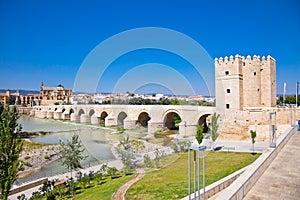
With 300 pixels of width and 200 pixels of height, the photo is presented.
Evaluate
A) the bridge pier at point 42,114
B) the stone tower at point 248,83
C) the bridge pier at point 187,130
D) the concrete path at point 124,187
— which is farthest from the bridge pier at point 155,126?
the bridge pier at point 42,114

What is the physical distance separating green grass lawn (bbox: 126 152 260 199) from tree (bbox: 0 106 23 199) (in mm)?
2377

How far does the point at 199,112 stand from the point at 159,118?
3954 millimetres

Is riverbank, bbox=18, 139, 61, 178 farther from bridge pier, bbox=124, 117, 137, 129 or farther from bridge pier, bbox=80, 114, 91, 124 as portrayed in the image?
bridge pier, bbox=80, 114, 91, 124

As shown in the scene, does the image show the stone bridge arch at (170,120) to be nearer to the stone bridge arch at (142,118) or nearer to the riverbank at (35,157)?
the stone bridge arch at (142,118)

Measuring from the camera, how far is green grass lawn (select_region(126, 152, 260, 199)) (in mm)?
4473

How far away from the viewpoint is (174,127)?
19266mm

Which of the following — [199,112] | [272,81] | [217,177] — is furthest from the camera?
[199,112]

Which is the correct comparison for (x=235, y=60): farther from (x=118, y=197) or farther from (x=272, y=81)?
(x=118, y=197)

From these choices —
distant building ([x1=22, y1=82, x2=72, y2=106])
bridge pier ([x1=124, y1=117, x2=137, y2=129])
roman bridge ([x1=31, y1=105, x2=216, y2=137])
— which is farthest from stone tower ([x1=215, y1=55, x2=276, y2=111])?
distant building ([x1=22, y1=82, x2=72, y2=106])

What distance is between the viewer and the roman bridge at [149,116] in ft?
49.4

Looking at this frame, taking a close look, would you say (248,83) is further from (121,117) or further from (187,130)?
(121,117)

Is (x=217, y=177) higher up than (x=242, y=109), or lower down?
lower down

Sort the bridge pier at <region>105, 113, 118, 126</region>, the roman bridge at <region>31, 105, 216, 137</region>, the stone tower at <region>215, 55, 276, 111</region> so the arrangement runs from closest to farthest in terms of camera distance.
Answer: the stone tower at <region>215, 55, 276, 111</region> → the roman bridge at <region>31, 105, 216, 137</region> → the bridge pier at <region>105, 113, 118, 126</region>

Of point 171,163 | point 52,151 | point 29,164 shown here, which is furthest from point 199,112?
point 29,164
